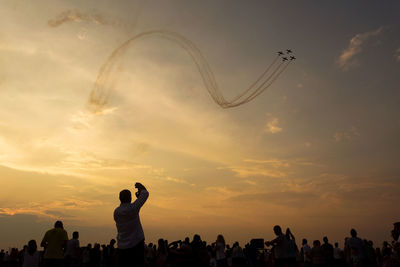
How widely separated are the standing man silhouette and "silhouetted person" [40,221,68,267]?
18.4ft

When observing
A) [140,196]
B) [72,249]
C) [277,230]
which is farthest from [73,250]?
[140,196]

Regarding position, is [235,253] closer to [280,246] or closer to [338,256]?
[280,246]

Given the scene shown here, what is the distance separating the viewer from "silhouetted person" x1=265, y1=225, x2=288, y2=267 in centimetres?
1321

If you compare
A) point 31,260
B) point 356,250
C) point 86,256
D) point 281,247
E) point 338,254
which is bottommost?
point 86,256

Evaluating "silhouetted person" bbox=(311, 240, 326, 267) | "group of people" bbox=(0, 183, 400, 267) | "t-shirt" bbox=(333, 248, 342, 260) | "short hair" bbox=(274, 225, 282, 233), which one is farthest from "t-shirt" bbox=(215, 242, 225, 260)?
"t-shirt" bbox=(333, 248, 342, 260)

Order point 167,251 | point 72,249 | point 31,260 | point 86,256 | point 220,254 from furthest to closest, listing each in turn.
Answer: point 86,256
point 220,254
point 72,249
point 31,260
point 167,251

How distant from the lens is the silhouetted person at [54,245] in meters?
11.9

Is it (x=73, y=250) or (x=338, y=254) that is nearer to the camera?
(x=73, y=250)

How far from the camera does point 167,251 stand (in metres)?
7.15

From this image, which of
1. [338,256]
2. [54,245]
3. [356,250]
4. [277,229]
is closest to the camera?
[54,245]

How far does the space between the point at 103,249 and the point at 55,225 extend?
13804mm

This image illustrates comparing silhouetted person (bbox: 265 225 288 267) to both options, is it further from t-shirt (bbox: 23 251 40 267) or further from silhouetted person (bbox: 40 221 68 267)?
t-shirt (bbox: 23 251 40 267)

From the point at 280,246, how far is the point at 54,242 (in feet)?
26.7

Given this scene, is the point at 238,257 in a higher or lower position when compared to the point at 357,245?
lower
